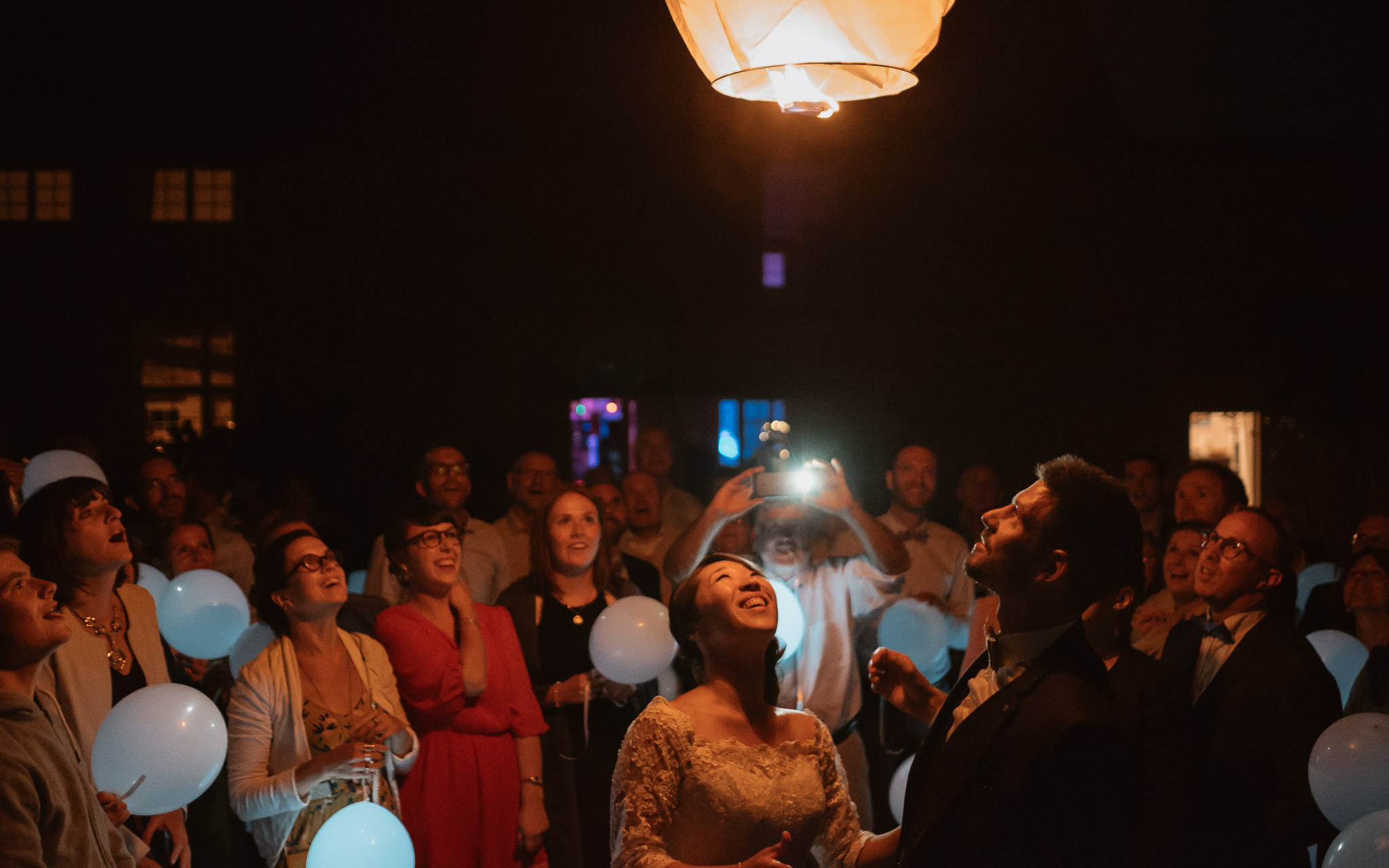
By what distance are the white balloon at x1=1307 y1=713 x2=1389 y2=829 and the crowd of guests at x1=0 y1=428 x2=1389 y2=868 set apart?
0.06m

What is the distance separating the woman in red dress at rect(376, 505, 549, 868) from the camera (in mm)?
3623

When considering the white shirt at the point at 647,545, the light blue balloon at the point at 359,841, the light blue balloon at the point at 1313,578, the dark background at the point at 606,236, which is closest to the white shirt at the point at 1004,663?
the light blue balloon at the point at 359,841

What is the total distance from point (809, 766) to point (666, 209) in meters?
12.8

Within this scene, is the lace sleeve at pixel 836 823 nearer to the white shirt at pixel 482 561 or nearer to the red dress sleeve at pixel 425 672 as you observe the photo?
the red dress sleeve at pixel 425 672

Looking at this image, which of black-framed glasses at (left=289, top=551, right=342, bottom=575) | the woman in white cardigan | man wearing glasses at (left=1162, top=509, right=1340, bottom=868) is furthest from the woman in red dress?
man wearing glasses at (left=1162, top=509, right=1340, bottom=868)

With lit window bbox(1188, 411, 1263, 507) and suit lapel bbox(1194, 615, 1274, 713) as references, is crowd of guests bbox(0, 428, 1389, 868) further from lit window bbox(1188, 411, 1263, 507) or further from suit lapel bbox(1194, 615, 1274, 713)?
lit window bbox(1188, 411, 1263, 507)

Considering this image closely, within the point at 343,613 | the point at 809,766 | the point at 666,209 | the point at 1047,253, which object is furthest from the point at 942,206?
the point at 809,766

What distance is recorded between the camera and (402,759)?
3.47 m

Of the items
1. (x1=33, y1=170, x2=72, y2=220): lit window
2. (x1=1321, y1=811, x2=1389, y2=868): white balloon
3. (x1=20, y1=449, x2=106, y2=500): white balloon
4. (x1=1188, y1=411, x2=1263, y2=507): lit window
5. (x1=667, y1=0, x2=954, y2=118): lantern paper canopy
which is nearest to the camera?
(x1=667, y1=0, x2=954, y2=118): lantern paper canopy

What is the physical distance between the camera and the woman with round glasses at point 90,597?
3.17 metres

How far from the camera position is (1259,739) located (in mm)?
3061

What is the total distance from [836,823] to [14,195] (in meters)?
16.1

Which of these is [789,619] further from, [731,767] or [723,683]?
[731,767]

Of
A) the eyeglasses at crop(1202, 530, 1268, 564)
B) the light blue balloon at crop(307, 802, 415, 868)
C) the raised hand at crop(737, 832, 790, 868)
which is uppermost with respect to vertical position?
the eyeglasses at crop(1202, 530, 1268, 564)
